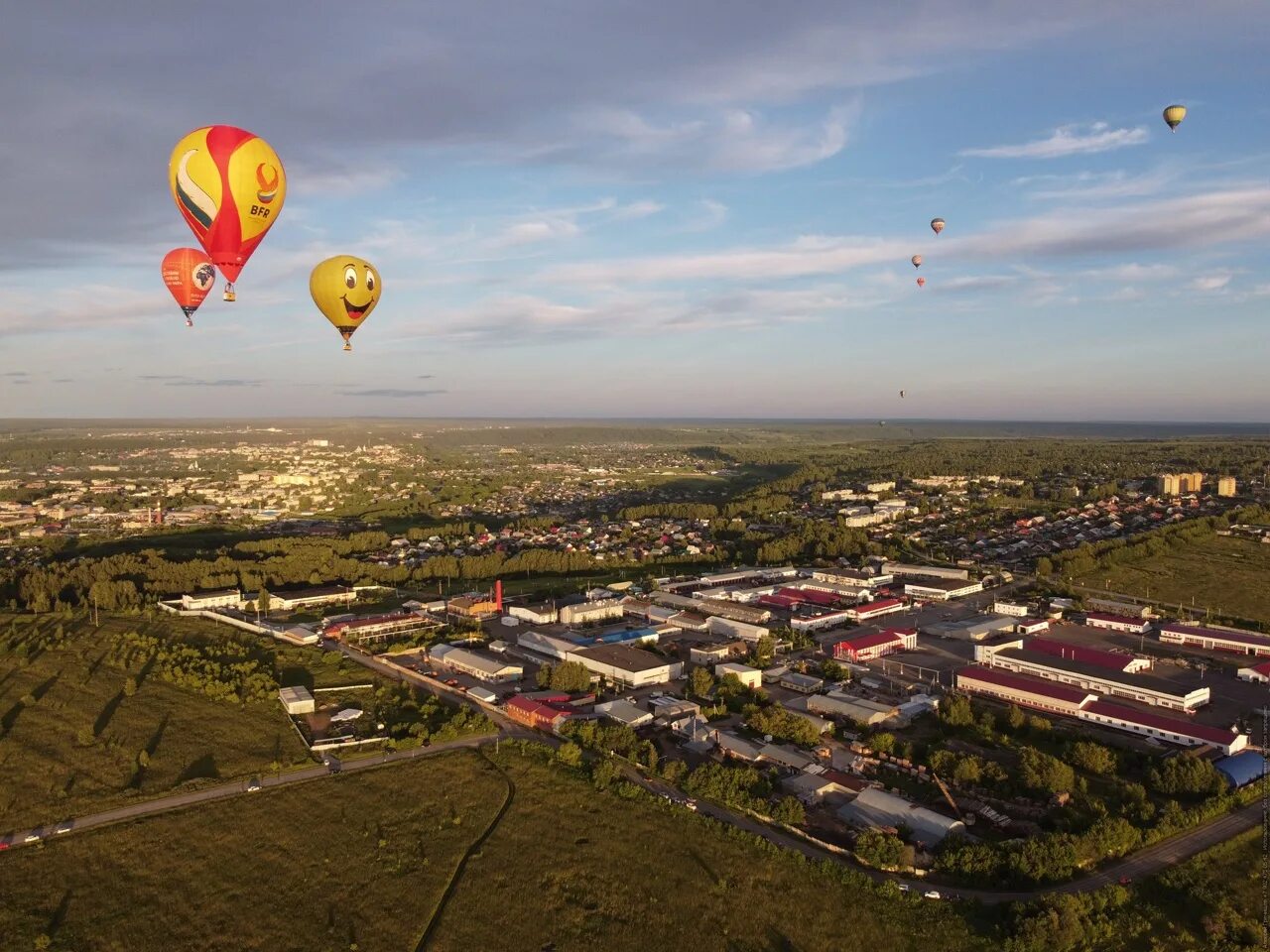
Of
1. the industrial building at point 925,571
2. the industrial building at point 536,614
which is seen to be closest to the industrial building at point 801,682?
the industrial building at point 536,614

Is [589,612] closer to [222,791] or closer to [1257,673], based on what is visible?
[222,791]

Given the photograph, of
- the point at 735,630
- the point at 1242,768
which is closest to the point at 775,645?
the point at 735,630

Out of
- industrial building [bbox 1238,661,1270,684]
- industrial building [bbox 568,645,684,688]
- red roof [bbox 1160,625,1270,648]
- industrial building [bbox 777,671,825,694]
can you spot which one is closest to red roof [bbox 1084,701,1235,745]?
industrial building [bbox 1238,661,1270,684]

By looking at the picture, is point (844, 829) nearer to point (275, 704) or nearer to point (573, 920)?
point (573, 920)


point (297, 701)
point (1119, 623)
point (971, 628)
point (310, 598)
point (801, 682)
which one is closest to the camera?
point (297, 701)

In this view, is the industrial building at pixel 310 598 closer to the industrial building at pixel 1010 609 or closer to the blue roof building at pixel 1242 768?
the industrial building at pixel 1010 609

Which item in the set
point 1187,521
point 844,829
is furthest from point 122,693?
point 1187,521
